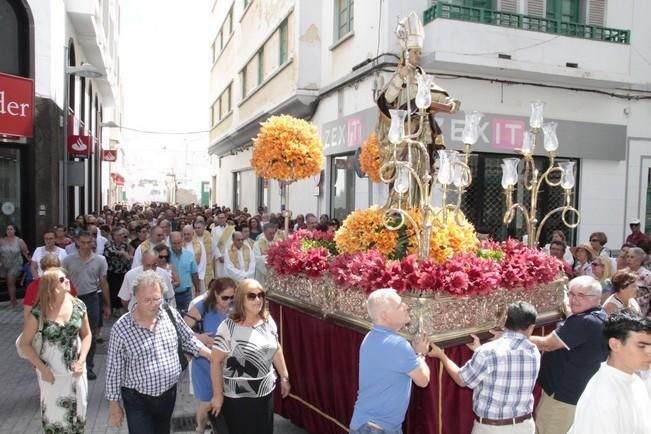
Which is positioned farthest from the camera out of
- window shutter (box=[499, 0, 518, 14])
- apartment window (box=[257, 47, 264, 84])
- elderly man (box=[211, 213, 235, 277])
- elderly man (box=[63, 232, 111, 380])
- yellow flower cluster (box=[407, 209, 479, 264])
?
apartment window (box=[257, 47, 264, 84])

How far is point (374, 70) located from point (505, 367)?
909 centimetres

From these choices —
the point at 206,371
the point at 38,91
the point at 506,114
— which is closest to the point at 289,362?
the point at 206,371

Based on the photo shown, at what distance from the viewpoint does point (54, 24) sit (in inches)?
503

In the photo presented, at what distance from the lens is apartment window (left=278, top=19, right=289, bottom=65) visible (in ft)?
56.6

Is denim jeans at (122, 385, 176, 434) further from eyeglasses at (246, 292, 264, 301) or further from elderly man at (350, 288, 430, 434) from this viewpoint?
elderly man at (350, 288, 430, 434)

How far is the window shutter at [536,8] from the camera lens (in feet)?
40.7

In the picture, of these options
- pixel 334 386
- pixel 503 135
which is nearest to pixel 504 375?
pixel 334 386

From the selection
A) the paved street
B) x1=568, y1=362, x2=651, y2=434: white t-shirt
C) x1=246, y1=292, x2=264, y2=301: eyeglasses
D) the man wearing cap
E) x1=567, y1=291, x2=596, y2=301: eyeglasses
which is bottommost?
the paved street

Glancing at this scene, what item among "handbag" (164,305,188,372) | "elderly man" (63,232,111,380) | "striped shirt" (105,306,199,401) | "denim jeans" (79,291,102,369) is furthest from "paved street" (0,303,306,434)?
"striped shirt" (105,306,199,401)

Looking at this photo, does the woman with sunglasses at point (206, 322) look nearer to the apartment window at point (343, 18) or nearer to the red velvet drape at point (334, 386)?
the red velvet drape at point (334, 386)

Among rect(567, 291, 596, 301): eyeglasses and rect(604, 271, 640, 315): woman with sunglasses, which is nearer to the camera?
rect(567, 291, 596, 301): eyeglasses

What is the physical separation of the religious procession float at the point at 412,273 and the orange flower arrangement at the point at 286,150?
78 centimetres

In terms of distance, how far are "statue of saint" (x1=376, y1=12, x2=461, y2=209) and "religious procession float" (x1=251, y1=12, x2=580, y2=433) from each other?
12mm

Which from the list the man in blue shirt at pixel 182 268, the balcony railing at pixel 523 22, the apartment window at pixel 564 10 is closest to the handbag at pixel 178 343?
the man in blue shirt at pixel 182 268
